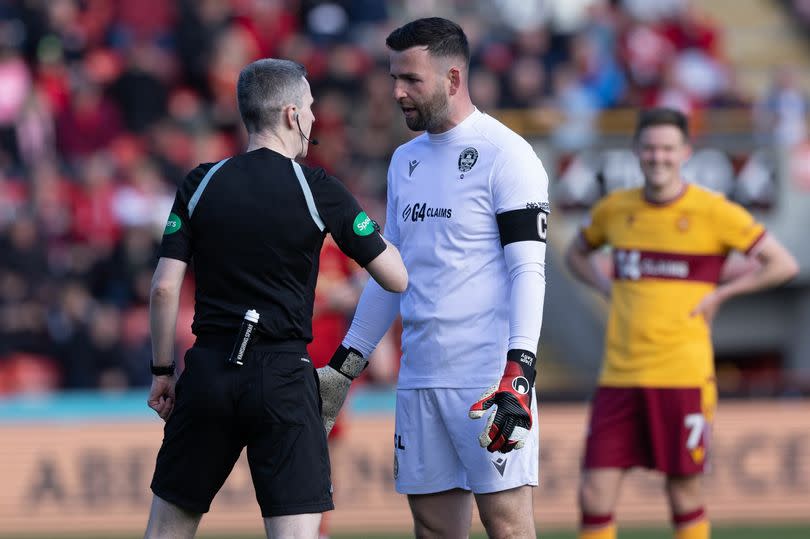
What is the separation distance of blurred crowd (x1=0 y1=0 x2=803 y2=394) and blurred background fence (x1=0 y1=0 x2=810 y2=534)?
0.02 meters

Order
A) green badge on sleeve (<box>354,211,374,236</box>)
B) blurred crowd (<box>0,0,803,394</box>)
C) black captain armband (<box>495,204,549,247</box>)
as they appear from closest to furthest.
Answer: green badge on sleeve (<box>354,211,374,236</box>)
black captain armband (<box>495,204,549,247</box>)
blurred crowd (<box>0,0,803,394</box>)

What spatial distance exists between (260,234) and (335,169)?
331 inches

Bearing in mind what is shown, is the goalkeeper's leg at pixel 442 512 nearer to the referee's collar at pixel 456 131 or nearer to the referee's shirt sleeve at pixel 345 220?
the referee's shirt sleeve at pixel 345 220

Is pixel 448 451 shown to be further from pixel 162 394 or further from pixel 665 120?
pixel 665 120

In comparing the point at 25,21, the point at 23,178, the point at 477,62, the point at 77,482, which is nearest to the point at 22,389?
the point at 77,482

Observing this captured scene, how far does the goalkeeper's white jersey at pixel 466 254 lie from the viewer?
552 cm

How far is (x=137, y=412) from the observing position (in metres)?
11.4

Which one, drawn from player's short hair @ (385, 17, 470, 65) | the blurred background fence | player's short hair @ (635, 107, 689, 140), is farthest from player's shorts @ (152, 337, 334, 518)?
the blurred background fence

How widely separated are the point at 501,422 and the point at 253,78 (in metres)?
1.48

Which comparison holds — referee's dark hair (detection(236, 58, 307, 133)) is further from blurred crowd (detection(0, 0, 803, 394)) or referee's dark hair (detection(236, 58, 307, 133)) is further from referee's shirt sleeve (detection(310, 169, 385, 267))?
blurred crowd (detection(0, 0, 803, 394))

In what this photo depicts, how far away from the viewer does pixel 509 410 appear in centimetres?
511

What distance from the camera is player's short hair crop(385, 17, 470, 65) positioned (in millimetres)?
5504

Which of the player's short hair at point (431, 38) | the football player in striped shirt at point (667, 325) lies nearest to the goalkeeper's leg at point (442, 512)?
the player's short hair at point (431, 38)

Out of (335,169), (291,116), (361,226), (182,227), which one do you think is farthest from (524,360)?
(335,169)
